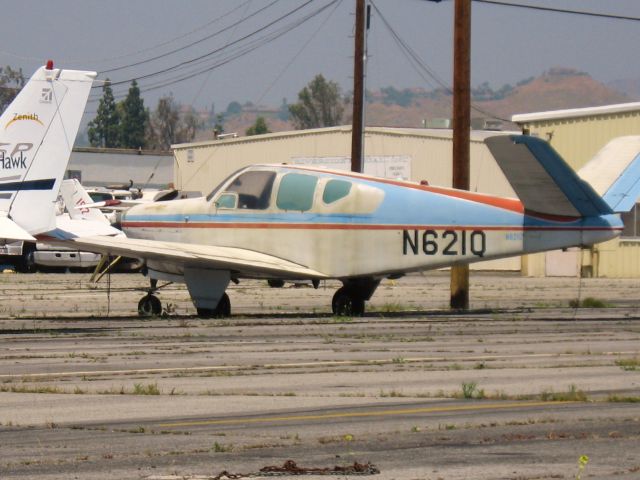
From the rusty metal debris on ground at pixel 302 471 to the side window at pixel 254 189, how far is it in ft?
46.3

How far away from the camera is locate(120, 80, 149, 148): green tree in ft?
571

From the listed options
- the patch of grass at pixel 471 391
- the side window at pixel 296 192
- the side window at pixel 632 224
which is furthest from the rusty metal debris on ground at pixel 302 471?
the side window at pixel 632 224

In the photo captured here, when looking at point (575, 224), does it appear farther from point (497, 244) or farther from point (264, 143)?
point (264, 143)

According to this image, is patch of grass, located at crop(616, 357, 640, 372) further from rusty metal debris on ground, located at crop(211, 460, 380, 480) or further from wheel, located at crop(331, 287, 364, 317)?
wheel, located at crop(331, 287, 364, 317)

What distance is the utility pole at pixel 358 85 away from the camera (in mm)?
36312

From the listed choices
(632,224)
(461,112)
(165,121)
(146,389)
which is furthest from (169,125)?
(146,389)

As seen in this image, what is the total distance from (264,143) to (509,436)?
48.4 m

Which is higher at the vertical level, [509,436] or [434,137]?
[434,137]

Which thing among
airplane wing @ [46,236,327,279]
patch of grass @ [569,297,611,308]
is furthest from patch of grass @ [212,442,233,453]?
patch of grass @ [569,297,611,308]

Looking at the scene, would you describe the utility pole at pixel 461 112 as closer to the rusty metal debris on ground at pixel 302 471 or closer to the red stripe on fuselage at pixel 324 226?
the red stripe on fuselage at pixel 324 226

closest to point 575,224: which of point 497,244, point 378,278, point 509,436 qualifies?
point 497,244

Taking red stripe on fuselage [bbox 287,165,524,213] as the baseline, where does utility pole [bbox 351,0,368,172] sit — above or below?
above

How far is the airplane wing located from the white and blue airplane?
2 cm

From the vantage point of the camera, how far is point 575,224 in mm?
20391
